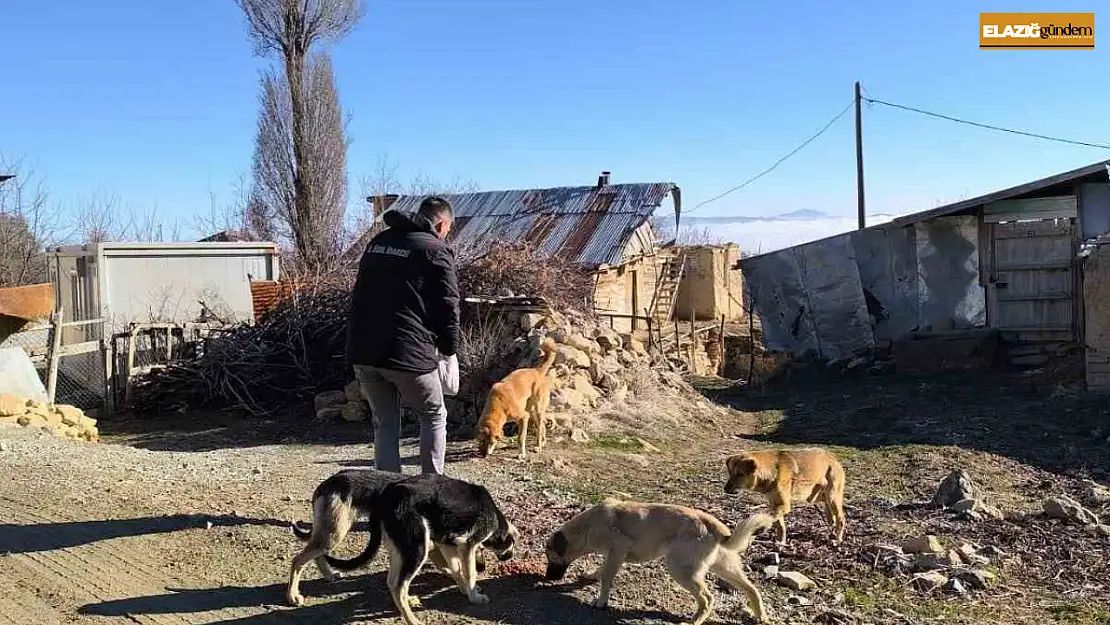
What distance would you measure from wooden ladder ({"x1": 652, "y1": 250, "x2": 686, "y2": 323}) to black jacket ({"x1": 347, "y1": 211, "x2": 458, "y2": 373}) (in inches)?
695

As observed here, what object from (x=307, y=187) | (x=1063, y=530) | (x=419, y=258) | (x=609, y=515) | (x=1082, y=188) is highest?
(x=307, y=187)

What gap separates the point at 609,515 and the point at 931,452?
20.0ft

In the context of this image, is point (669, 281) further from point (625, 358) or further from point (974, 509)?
point (974, 509)

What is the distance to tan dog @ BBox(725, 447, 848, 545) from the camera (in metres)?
6.53

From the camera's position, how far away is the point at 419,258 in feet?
18.3

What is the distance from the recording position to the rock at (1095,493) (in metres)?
7.92

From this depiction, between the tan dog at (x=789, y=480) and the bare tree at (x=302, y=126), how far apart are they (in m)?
21.7

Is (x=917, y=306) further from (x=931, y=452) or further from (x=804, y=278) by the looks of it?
(x=931, y=452)

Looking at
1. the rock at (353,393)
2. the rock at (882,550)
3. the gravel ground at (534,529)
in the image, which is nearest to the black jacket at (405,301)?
the gravel ground at (534,529)

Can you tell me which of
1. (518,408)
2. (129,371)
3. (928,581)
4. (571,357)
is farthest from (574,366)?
(129,371)

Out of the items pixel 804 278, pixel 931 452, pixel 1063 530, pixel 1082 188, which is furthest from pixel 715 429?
pixel 1082 188

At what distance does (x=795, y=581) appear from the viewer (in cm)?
550

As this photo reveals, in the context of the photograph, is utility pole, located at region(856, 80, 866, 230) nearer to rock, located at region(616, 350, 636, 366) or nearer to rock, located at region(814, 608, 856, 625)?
rock, located at region(616, 350, 636, 366)

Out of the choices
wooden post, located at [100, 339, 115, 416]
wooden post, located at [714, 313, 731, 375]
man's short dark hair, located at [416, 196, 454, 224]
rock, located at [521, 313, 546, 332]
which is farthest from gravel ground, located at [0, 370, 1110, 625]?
wooden post, located at [714, 313, 731, 375]
